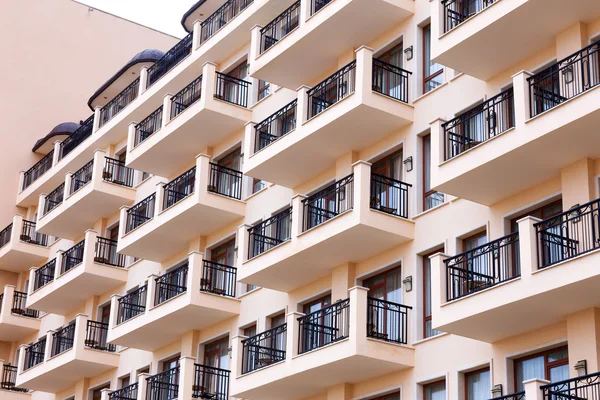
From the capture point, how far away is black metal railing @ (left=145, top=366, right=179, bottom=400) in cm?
3148

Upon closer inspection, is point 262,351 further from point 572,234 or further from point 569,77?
point 569,77

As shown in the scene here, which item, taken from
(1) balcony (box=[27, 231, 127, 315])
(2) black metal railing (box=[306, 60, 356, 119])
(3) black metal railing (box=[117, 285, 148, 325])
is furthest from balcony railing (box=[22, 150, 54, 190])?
(2) black metal railing (box=[306, 60, 356, 119])

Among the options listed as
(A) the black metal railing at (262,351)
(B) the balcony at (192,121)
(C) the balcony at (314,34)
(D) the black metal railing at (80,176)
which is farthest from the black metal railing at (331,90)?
(D) the black metal railing at (80,176)

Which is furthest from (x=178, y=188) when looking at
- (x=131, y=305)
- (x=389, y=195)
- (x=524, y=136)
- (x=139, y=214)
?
(x=524, y=136)

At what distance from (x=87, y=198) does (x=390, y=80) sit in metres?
15.8

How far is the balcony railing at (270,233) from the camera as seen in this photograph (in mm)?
29594

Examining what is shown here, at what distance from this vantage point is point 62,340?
39031mm

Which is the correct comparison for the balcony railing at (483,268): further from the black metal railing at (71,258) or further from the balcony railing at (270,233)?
the black metal railing at (71,258)

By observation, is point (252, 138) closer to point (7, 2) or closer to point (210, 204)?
point (210, 204)

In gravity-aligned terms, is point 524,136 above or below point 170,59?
below

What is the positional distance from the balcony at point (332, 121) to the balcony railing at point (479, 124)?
2244 mm

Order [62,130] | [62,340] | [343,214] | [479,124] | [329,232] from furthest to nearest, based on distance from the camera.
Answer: [62,130], [62,340], [329,232], [343,214], [479,124]

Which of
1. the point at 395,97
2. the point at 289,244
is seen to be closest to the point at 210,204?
the point at 289,244

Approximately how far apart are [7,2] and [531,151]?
110 feet
